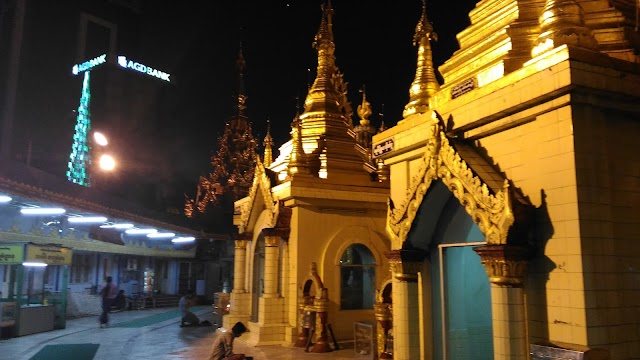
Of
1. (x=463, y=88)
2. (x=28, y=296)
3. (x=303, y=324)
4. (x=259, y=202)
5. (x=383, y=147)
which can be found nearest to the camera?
(x=463, y=88)

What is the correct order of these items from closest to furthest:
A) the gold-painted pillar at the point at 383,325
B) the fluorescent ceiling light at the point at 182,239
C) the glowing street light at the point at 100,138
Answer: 1. the gold-painted pillar at the point at 383,325
2. the fluorescent ceiling light at the point at 182,239
3. the glowing street light at the point at 100,138

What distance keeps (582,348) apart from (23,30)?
132ft

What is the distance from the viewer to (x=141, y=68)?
2078 inches

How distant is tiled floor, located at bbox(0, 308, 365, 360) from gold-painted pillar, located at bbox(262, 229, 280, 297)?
154cm

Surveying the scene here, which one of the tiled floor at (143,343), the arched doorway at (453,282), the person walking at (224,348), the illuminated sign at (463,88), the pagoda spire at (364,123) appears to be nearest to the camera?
the arched doorway at (453,282)

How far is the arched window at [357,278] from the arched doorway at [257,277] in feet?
9.85

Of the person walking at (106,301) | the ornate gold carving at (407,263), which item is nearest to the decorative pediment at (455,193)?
the ornate gold carving at (407,263)

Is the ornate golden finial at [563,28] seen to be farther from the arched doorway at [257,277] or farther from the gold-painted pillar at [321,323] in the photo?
the arched doorway at [257,277]

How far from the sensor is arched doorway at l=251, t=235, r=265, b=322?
16.5 meters

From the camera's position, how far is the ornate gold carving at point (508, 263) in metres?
6.07

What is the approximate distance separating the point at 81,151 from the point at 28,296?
21097mm

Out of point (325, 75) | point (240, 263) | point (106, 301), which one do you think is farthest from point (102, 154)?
point (325, 75)

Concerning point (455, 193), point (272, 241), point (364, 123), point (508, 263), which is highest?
point (364, 123)

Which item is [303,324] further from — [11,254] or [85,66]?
[85,66]
